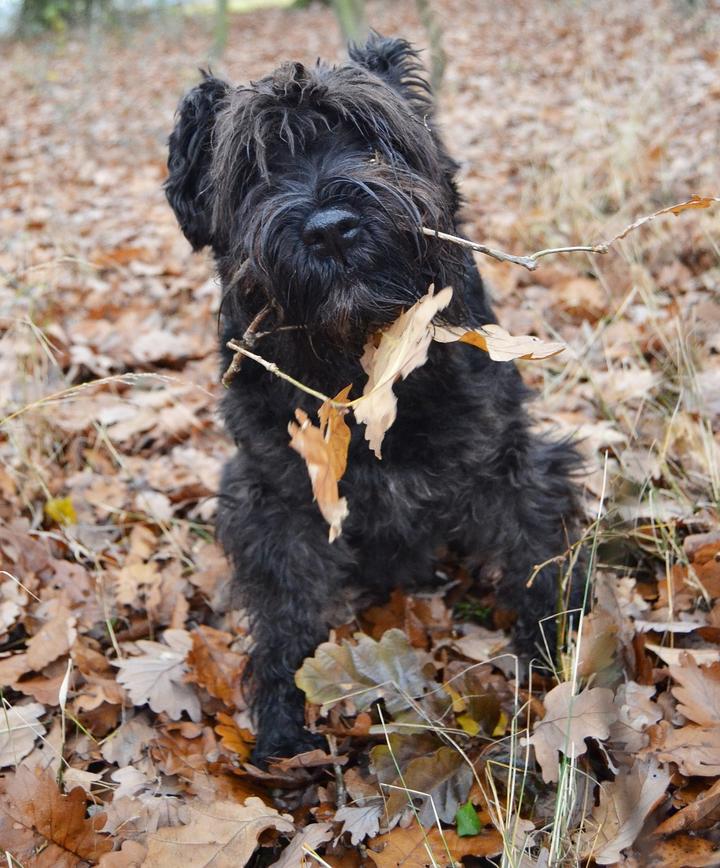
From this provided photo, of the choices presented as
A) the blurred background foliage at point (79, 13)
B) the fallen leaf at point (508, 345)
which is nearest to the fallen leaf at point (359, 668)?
the fallen leaf at point (508, 345)

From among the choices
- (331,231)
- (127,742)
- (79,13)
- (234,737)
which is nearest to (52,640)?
(127,742)

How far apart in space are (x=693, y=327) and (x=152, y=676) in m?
2.96

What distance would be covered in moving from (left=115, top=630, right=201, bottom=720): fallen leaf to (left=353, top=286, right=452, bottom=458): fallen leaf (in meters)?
1.53

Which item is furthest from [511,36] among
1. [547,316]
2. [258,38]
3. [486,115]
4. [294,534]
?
[294,534]

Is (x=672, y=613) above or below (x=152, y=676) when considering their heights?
above

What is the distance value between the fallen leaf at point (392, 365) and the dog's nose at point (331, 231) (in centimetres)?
28

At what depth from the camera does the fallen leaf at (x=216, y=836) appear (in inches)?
84.0

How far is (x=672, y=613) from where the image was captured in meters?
2.68

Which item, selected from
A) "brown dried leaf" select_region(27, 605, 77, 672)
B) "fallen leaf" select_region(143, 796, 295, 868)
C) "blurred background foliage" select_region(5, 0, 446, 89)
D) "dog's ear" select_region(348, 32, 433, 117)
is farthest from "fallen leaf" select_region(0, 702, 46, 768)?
"blurred background foliage" select_region(5, 0, 446, 89)

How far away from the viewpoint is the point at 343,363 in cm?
244

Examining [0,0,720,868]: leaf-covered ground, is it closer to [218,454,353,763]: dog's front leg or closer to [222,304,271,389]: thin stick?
[218,454,353,763]: dog's front leg

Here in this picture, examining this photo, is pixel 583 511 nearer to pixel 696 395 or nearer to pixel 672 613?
pixel 672 613

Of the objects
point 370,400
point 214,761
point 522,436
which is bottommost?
point 214,761

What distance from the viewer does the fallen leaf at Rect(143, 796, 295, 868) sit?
7.00 feet
